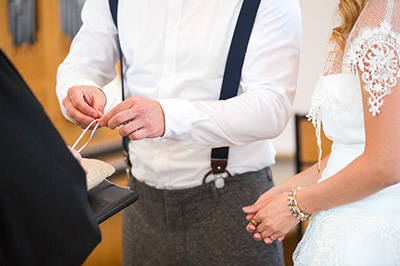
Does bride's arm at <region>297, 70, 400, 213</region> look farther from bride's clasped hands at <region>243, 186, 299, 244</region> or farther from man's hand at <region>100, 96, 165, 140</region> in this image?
man's hand at <region>100, 96, 165, 140</region>

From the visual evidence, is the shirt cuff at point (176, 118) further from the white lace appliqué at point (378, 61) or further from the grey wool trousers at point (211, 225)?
the white lace appliqué at point (378, 61)

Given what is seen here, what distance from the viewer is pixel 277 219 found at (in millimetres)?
1234

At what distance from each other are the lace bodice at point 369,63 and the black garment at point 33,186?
0.63m

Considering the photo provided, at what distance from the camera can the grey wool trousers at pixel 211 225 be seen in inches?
62.3

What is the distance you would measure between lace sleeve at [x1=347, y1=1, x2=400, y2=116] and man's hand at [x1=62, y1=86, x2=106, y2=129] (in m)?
0.70

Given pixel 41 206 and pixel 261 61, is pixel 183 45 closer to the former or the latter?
pixel 261 61

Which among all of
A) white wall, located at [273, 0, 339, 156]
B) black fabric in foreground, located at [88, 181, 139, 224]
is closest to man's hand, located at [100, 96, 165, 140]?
black fabric in foreground, located at [88, 181, 139, 224]

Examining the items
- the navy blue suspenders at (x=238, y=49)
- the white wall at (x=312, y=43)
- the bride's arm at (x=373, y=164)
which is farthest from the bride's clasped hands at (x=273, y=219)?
the white wall at (x=312, y=43)

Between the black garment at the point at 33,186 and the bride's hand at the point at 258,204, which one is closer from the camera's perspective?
the black garment at the point at 33,186

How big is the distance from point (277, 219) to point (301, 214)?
62 millimetres

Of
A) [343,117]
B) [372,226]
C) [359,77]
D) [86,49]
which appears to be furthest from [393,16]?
[86,49]

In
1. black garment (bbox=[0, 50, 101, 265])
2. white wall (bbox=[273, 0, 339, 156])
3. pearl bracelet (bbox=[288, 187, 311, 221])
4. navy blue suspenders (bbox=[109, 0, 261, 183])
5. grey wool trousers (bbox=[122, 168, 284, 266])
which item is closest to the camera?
black garment (bbox=[0, 50, 101, 265])

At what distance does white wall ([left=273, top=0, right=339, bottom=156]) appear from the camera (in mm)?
3646

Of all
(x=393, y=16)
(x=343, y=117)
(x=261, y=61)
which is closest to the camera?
(x=393, y=16)
